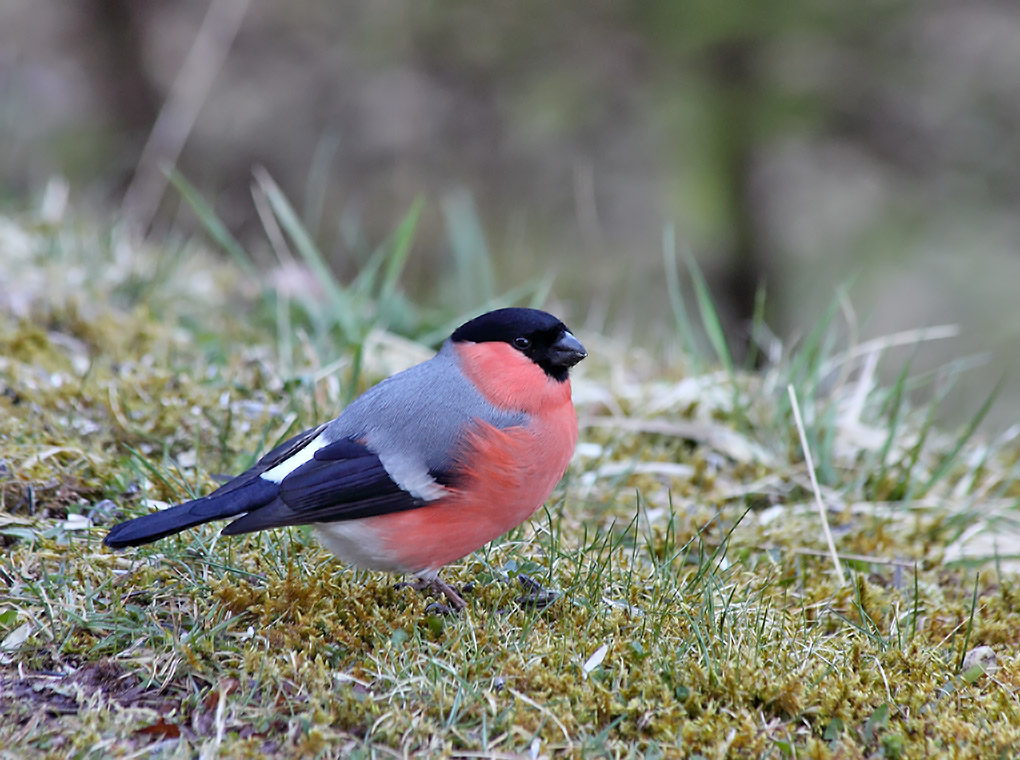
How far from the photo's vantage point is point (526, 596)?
2850 millimetres

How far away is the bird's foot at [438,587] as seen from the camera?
9.21 feet

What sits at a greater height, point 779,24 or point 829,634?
point 779,24

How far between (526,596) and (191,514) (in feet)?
3.23

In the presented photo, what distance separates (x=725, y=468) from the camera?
414cm

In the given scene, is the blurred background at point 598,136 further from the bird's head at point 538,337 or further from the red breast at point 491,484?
the red breast at point 491,484

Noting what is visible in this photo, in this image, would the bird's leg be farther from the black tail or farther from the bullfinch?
the black tail

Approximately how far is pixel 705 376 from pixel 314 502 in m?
2.62

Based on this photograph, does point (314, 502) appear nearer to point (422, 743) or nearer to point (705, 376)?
point (422, 743)

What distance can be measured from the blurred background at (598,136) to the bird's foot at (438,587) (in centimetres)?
262

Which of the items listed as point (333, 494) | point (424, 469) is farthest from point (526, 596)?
point (333, 494)

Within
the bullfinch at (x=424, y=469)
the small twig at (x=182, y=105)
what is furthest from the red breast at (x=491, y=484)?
the small twig at (x=182, y=105)

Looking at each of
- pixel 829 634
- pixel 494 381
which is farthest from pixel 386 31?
pixel 829 634

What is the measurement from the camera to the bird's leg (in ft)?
9.21

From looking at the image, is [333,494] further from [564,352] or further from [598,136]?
[598,136]
